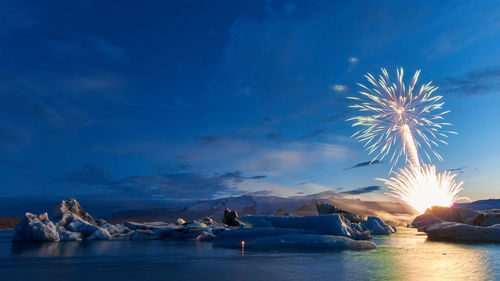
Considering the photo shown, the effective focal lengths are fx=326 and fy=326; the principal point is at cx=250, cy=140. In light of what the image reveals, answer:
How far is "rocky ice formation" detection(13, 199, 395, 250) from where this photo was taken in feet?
67.8

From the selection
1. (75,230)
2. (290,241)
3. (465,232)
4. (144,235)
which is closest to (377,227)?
(465,232)

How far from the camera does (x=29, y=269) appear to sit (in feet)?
36.3

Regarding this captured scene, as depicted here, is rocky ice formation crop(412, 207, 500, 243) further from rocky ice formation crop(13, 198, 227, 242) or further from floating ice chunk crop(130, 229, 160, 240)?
floating ice chunk crop(130, 229, 160, 240)

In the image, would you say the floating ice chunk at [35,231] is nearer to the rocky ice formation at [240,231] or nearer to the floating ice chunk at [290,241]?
the rocky ice formation at [240,231]

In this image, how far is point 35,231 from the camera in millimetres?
26172

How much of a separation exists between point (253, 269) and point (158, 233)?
2454cm

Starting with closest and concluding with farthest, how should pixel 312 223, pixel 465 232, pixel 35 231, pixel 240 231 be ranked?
pixel 240 231 → pixel 312 223 → pixel 35 231 → pixel 465 232

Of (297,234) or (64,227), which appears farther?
(64,227)

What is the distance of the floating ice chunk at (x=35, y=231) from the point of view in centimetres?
2627

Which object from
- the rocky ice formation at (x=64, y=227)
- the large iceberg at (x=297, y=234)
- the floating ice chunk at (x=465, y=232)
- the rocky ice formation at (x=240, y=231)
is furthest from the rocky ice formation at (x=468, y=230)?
the rocky ice formation at (x=64, y=227)

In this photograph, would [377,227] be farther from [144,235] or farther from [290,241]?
[144,235]

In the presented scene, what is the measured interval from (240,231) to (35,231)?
1675cm

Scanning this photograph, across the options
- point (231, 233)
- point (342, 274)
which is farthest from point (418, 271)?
point (231, 233)

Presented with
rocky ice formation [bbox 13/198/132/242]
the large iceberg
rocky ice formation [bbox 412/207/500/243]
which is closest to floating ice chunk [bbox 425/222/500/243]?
rocky ice formation [bbox 412/207/500/243]
